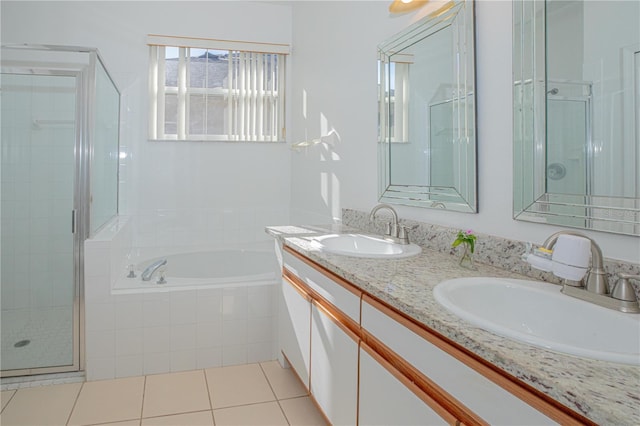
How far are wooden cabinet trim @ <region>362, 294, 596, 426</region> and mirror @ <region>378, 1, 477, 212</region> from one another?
739 millimetres

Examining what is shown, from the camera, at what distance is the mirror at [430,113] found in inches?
62.6

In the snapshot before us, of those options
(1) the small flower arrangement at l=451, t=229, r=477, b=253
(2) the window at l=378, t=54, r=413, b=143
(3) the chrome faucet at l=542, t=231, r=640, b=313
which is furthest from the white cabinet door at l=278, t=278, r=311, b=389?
(3) the chrome faucet at l=542, t=231, r=640, b=313

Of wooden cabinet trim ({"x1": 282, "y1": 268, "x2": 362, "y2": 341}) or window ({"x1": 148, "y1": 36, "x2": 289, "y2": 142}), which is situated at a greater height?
window ({"x1": 148, "y1": 36, "x2": 289, "y2": 142})

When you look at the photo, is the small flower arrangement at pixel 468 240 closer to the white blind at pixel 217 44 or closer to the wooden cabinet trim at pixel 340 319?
the wooden cabinet trim at pixel 340 319

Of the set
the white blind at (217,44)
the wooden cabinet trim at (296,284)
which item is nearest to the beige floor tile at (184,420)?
the wooden cabinet trim at (296,284)

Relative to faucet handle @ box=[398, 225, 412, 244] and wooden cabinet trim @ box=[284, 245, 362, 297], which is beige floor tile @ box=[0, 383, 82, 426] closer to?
wooden cabinet trim @ box=[284, 245, 362, 297]

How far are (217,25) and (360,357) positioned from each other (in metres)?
3.38

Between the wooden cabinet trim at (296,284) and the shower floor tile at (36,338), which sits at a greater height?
the wooden cabinet trim at (296,284)

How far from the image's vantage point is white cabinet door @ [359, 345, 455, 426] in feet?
3.23

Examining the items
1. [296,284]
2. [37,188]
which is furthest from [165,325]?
[37,188]

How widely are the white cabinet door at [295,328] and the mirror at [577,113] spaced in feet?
3.37

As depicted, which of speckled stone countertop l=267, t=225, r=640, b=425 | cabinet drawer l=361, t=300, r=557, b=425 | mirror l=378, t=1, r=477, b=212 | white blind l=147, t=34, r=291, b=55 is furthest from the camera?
white blind l=147, t=34, r=291, b=55

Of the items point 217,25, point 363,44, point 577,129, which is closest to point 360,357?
point 577,129

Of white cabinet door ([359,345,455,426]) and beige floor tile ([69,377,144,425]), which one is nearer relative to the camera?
white cabinet door ([359,345,455,426])
